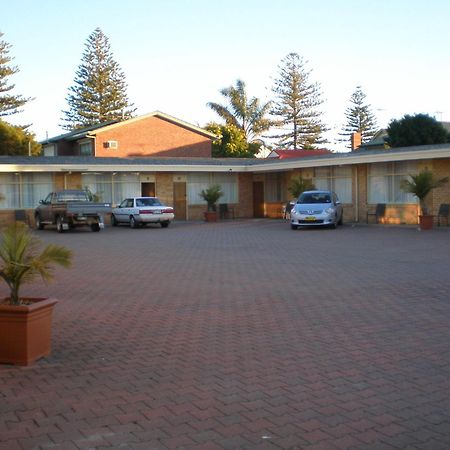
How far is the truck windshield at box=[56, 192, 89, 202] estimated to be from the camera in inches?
1059

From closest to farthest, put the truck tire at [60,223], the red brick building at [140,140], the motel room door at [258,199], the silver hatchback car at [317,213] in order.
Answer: the silver hatchback car at [317,213]
the truck tire at [60,223]
the motel room door at [258,199]
the red brick building at [140,140]

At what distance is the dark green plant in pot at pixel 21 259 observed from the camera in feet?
20.3

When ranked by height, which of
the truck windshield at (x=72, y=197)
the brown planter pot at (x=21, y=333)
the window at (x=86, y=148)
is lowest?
the brown planter pot at (x=21, y=333)

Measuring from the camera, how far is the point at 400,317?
315 inches

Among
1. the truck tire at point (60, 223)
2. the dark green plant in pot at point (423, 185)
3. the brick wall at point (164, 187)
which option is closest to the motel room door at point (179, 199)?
the brick wall at point (164, 187)

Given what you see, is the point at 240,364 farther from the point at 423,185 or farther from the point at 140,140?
the point at 140,140

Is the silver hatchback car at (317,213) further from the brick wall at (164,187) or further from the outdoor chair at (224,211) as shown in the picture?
the brick wall at (164,187)

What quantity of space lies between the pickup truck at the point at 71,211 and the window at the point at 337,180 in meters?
11.4

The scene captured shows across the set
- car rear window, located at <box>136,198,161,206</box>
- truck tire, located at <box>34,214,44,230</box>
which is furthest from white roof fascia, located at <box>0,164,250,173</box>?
car rear window, located at <box>136,198,161,206</box>

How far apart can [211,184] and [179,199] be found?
7.00ft

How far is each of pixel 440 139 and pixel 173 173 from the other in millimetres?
24909

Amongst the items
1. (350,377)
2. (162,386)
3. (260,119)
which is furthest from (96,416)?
(260,119)

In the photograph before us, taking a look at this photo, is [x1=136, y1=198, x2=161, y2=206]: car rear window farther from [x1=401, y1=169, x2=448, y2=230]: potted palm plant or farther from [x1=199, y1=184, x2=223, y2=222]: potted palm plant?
[x1=401, y1=169, x2=448, y2=230]: potted palm plant

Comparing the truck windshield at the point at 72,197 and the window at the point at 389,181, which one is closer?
the truck windshield at the point at 72,197
